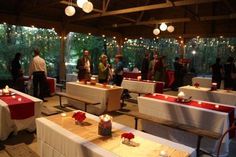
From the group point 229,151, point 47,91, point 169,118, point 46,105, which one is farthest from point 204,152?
point 47,91

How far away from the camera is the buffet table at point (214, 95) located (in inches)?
222

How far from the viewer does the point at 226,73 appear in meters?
8.23

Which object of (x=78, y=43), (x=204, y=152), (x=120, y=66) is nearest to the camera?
(x=204, y=152)

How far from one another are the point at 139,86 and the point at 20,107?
4390 millimetres

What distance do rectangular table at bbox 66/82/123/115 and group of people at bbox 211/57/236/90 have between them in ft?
13.1

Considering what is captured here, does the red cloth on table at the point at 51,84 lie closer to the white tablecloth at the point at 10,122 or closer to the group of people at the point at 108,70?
the group of people at the point at 108,70

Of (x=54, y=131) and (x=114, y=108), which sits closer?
(x=54, y=131)

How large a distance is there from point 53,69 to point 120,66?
4.88 meters

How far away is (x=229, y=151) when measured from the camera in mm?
4133

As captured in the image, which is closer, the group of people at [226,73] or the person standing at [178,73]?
the group of people at [226,73]

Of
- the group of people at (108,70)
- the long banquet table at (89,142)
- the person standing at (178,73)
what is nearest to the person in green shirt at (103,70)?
the group of people at (108,70)

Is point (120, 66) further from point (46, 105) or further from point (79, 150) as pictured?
point (79, 150)

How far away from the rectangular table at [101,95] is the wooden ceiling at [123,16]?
137 inches

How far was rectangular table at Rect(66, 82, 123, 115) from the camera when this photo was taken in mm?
5902
